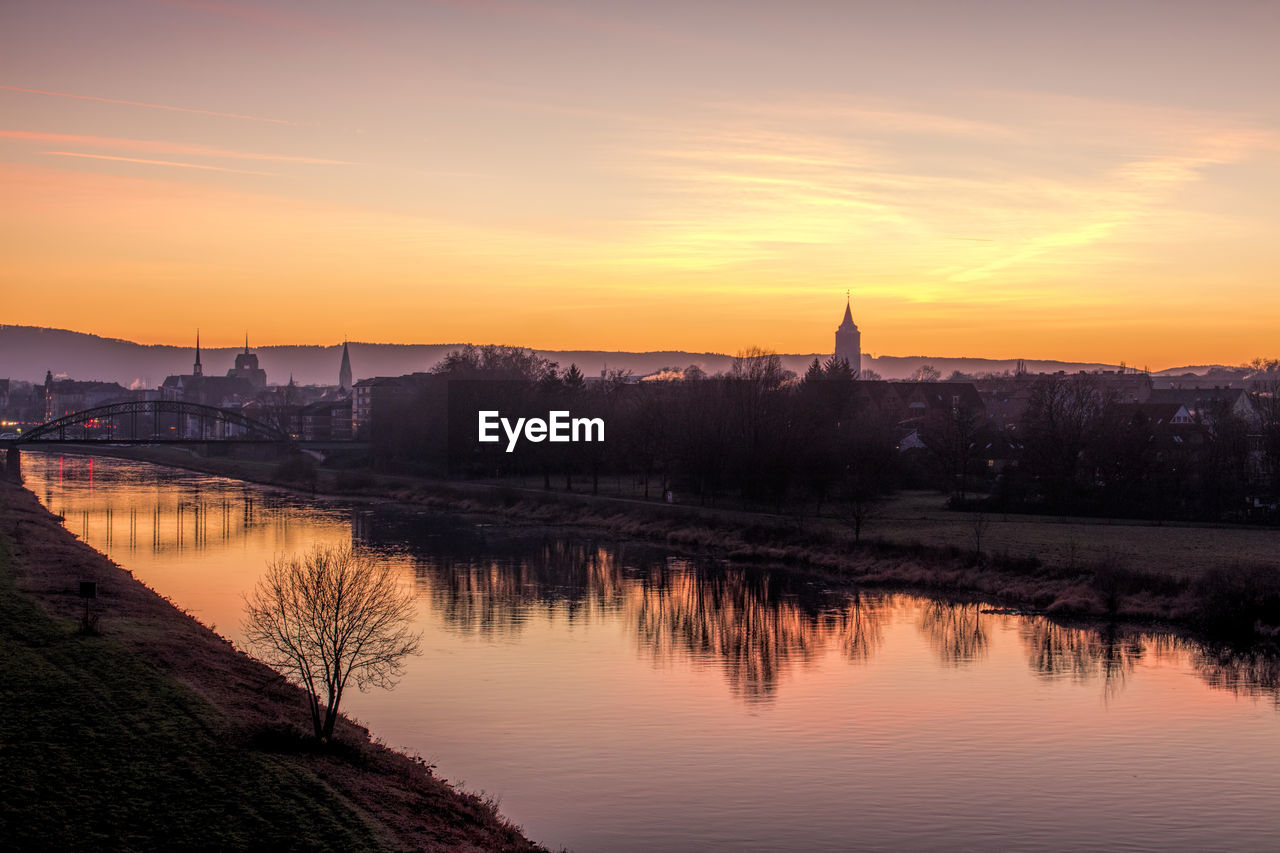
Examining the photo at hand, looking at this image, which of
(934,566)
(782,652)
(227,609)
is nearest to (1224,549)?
(934,566)

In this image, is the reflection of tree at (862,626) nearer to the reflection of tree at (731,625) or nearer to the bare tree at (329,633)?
the reflection of tree at (731,625)

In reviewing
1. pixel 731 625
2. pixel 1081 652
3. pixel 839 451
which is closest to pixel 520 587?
pixel 731 625

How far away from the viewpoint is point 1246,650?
31.8 meters

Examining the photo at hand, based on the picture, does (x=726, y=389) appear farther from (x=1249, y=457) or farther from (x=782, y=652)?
(x=782, y=652)

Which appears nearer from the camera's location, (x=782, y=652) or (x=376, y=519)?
(x=782, y=652)

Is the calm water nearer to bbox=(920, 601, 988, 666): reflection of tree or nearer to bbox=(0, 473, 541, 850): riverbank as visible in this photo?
bbox=(920, 601, 988, 666): reflection of tree

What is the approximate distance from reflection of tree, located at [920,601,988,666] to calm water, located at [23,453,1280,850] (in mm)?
141

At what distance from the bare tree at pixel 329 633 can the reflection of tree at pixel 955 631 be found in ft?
46.5

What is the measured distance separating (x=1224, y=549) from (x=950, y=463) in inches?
969

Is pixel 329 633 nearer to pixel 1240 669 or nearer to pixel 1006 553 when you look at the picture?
pixel 1240 669

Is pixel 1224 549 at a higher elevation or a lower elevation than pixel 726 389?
lower

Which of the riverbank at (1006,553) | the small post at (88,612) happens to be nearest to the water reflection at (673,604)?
the riverbank at (1006,553)

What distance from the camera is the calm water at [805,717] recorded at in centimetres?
1864

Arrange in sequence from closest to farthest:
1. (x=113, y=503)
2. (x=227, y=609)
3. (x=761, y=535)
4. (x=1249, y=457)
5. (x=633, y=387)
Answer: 1. (x=227, y=609)
2. (x=761, y=535)
3. (x=1249, y=457)
4. (x=113, y=503)
5. (x=633, y=387)
